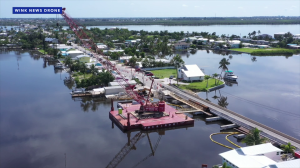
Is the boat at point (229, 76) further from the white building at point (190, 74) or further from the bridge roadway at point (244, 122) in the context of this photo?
the bridge roadway at point (244, 122)

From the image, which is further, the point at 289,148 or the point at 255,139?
the point at 255,139

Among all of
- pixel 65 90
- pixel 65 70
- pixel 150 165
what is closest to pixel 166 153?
pixel 150 165

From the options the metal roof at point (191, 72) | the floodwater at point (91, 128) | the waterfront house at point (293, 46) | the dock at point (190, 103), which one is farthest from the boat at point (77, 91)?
the waterfront house at point (293, 46)

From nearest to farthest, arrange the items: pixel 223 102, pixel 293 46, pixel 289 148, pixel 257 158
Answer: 1. pixel 257 158
2. pixel 289 148
3. pixel 223 102
4. pixel 293 46

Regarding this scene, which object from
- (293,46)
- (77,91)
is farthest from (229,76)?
(293,46)

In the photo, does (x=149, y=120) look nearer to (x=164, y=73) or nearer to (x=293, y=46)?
(x=164, y=73)

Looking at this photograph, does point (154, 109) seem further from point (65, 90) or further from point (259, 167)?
point (65, 90)

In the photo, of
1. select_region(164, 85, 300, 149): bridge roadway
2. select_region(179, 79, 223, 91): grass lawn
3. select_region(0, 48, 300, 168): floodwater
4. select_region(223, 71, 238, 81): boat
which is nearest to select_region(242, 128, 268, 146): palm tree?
select_region(164, 85, 300, 149): bridge roadway
